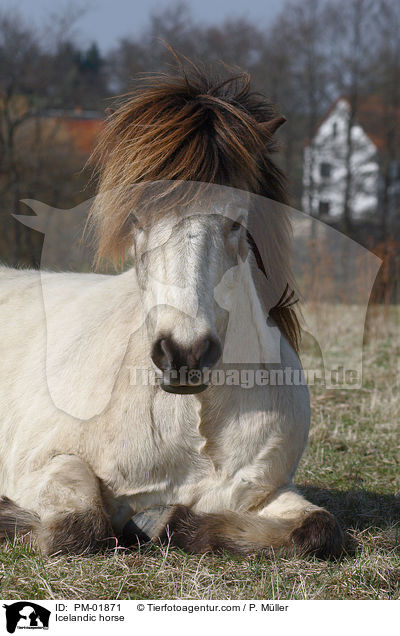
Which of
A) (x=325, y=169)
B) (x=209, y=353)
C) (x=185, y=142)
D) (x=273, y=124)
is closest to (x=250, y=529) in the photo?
(x=209, y=353)

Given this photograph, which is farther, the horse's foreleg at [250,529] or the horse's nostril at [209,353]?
the horse's foreleg at [250,529]

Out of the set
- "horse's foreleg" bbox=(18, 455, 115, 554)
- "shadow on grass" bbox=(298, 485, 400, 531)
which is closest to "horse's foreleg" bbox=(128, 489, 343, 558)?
"horse's foreleg" bbox=(18, 455, 115, 554)

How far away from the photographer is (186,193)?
2361mm

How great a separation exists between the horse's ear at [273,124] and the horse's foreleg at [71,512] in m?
1.68

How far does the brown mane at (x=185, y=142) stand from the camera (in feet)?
7.98

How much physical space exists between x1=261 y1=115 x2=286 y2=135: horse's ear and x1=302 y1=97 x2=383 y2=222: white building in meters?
21.5

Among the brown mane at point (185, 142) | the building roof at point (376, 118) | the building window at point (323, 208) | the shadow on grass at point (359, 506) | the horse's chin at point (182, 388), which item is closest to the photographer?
the horse's chin at point (182, 388)

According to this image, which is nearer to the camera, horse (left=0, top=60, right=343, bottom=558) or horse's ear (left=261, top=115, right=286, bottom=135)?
horse (left=0, top=60, right=343, bottom=558)

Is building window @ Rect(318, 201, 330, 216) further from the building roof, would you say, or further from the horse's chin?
the horse's chin

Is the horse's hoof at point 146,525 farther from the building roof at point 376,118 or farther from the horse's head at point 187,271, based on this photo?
the building roof at point 376,118

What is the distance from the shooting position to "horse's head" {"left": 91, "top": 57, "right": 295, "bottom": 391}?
2182 millimetres

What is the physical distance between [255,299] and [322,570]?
1175mm
